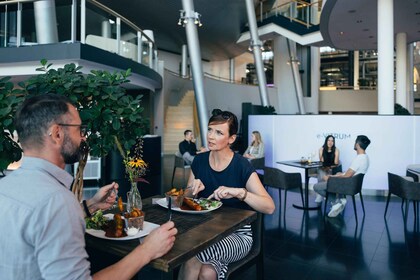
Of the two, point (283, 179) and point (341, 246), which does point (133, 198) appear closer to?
point (341, 246)

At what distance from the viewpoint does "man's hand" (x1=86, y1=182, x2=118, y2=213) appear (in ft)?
5.86

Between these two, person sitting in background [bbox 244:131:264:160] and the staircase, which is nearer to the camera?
person sitting in background [bbox 244:131:264:160]

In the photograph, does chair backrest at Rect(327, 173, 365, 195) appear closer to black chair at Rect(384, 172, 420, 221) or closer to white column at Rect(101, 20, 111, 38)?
A: black chair at Rect(384, 172, 420, 221)

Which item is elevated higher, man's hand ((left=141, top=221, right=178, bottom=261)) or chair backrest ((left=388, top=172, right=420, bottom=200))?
man's hand ((left=141, top=221, right=178, bottom=261))

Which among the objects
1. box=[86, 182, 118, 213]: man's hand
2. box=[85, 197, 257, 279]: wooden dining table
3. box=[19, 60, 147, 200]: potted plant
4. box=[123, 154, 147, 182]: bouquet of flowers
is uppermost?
box=[19, 60, 147, 200]: potted plant

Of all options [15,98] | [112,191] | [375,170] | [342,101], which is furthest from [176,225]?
[342,101]

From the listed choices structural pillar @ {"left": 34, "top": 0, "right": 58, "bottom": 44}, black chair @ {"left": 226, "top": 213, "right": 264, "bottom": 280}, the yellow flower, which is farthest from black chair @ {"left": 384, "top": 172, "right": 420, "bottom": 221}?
structural pillar @ {"left": 34, "top": 0, "right": 58, "bottom": 44}

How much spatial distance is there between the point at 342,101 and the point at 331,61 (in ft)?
32.3

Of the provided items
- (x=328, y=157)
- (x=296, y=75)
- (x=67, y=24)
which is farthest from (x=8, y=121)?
(x=296, y=75)

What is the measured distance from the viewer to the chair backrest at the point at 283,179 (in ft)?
16.8

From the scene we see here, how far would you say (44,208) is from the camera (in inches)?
38.7

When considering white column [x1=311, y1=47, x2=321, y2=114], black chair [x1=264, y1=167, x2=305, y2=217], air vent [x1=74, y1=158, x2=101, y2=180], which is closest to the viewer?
black chair [x1=264, y1=167, x2=305, y2=217]

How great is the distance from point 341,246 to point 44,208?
11.3ft

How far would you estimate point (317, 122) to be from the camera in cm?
728
